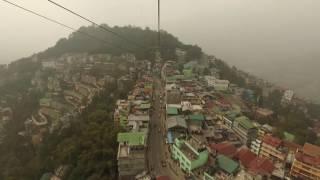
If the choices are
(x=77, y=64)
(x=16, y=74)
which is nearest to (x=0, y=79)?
(x=16, y=74)

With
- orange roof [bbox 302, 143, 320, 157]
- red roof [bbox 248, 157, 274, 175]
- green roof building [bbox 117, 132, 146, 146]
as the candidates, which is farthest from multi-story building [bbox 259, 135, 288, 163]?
green roof building [bbox 117, 132, 146, 146]

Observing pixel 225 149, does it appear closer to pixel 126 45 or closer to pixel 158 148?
pixel 158 148

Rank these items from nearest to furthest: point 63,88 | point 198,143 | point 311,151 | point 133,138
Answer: point 133,138 < point 198,143 < point 311,151 < point 63,88

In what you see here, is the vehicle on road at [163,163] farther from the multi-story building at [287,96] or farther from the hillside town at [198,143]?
the multi-story building at [287,96]

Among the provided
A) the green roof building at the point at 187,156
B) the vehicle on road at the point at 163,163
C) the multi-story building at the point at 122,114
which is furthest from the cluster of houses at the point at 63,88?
the green roof building at the point at 187,156

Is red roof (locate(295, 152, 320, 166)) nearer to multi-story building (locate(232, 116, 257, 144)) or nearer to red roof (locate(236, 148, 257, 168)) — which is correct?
red roof (locate(236, 148, 257, 168))

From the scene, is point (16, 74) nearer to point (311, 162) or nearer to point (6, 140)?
point (6, 140)

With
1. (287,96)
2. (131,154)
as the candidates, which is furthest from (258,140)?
(287,96)
